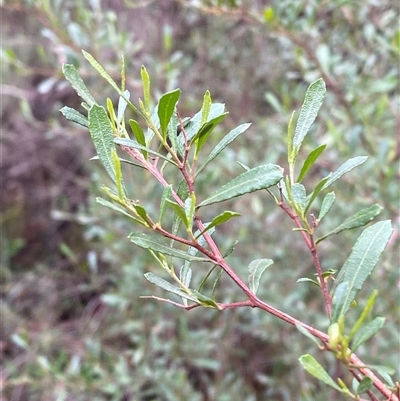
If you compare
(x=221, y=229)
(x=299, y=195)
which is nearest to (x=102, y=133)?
(x=299, y=195)

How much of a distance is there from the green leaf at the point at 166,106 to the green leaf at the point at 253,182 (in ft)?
0.22

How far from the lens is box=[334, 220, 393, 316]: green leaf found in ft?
1.16

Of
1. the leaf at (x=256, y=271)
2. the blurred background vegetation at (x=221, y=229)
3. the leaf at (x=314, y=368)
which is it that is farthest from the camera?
the blurred background vegetation at (x=221, y=229)

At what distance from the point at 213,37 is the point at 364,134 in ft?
3.49

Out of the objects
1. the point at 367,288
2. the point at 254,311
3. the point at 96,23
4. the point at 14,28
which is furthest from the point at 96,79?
the point at 14,28

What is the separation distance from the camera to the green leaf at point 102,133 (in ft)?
1.19

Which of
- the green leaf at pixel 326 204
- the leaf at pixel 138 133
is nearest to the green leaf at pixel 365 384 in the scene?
the green leaf at pixel 326 204

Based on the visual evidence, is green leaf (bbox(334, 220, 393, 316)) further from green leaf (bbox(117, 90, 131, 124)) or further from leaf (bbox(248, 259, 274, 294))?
green leaf (bbox(117, 90, 131, 124))

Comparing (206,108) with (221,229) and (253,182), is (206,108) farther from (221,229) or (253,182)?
(221,229)

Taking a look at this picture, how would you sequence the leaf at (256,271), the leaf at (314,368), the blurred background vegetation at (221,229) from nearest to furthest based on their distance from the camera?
the leaf at (314,368) < the leaf at (256,271) < the blurred background vegetation at (221,229)

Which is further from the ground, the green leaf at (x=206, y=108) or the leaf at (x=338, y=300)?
the green leaf at (x=206, y=108)

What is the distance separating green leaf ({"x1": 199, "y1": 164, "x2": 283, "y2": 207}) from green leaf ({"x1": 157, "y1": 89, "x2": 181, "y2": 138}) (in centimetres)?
7

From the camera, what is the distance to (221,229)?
178cm

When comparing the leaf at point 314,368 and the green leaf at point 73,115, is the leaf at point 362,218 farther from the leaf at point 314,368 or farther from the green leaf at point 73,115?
the green leaf at point 73,115
